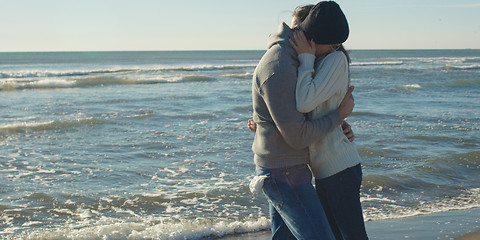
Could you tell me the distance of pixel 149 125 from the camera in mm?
12453

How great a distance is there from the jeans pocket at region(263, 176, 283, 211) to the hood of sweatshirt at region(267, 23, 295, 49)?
2.45 ft

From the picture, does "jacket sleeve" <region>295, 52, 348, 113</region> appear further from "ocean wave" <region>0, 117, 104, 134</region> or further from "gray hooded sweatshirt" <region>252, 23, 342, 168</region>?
"ocean wave" <region>0, 117, 104, 134</region>

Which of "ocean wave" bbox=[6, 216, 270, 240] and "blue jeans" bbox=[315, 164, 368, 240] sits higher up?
"blue jeans" bbox=[315, 164, 368, 240]

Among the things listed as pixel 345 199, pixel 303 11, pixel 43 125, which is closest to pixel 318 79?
pixel 303 11

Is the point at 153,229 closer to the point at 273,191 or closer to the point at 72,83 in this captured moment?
the point at 273,191

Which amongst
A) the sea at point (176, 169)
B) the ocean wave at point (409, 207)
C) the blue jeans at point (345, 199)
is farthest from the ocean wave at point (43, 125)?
the blue jeans at point (345, 199)

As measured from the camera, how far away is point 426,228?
538 centimetres

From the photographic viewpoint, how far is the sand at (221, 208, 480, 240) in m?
5.15

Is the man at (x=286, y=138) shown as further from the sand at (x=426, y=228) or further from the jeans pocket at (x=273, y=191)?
the sand at (x=426, y=228)

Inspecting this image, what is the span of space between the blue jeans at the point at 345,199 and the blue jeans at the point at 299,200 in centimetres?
15

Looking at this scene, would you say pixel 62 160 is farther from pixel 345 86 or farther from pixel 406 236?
pixel 345 86

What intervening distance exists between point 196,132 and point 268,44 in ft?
28.9

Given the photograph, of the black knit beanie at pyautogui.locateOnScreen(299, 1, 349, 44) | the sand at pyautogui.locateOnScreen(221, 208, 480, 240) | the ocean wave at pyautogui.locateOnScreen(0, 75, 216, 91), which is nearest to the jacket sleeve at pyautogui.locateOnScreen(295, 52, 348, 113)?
the black knit beanie at pyautogui.locateOnScreen(299, 1, 349, 44)

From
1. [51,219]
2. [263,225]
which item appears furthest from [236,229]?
[51,219]
